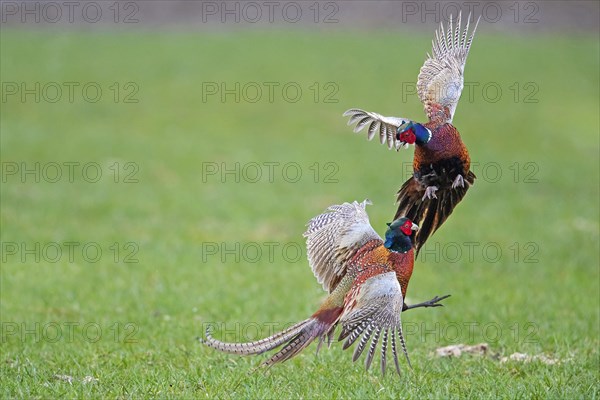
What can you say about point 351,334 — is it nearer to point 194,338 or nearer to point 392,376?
point 392,376

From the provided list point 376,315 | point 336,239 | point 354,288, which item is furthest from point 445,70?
point 376,315

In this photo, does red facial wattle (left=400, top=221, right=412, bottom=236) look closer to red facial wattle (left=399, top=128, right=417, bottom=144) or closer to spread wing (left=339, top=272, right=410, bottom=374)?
spread wing (left=339, top=272, right=410, bottom=374)

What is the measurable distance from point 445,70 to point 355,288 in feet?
6.04

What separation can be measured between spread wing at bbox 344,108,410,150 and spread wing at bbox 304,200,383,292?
463 mm

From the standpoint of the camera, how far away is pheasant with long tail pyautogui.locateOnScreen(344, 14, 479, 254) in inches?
219

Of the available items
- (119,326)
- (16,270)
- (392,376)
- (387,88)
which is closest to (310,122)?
(387,88)

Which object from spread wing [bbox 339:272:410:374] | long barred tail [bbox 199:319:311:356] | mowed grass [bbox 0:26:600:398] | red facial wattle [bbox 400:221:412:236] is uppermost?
red facial wattle [bbox 400:221:412:236]

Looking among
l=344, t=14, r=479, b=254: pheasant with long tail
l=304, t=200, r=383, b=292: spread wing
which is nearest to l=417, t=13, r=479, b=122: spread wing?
l=344, t=14, r=479, b=254: pheasant with long tail

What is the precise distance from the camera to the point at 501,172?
1515cm

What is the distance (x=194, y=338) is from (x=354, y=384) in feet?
A: 6.18

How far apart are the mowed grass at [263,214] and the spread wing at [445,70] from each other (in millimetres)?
1855

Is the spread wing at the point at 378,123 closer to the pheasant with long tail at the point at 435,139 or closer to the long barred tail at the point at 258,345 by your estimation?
the pheasant with long tail at the point at 435,139

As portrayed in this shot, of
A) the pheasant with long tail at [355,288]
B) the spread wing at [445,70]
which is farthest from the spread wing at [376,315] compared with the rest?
the spread wing at [445,70]

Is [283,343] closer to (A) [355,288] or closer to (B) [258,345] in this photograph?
(B) [258,345]
